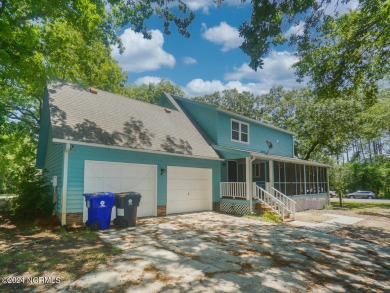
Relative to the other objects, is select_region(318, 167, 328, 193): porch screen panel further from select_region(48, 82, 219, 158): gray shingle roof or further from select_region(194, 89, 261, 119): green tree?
select_region(194, 89, 261, 119): green tree

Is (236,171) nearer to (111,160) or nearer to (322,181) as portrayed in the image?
(322,181)

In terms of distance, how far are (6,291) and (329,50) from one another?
44.0ft

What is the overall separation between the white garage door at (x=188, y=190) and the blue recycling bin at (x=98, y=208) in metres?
3.97

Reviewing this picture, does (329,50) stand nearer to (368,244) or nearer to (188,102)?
(368,244)

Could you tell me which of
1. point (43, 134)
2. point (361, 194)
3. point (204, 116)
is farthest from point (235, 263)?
point (361, 194)

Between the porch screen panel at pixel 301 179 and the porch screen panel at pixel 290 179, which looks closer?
the porch screen panel at pixel 290 179

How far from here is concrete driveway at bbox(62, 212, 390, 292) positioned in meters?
4.19

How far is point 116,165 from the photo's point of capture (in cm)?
1020

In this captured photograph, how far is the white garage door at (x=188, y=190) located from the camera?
12.2m

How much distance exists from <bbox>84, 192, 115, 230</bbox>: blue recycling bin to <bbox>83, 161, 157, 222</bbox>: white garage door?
0.90 m

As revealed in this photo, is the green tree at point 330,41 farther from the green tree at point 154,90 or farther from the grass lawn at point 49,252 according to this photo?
the green tree at point 154,90

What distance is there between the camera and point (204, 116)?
16.5m

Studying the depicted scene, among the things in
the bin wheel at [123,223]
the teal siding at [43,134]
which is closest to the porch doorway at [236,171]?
the bin wheel at [123,223]

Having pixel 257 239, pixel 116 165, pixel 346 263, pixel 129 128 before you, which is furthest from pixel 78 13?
pixel 346 263
